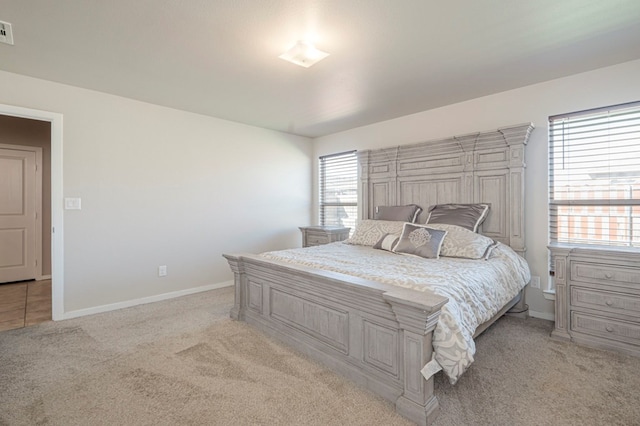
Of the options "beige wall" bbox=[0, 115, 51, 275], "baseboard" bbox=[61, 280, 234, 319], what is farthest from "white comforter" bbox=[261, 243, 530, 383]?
"beige wall" bbox=[0, 115, 51, 275]

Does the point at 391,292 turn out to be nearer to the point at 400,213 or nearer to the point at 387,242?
the point at 387,242

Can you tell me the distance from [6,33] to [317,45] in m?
2.13

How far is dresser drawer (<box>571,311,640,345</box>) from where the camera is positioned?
2244 millimetres

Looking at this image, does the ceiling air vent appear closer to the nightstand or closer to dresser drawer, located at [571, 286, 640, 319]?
the nightstand

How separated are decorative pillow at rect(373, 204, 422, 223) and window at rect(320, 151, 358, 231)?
0.81 m

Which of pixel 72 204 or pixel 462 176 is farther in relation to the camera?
pixel 462 176

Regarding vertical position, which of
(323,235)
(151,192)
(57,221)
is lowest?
(323,235)

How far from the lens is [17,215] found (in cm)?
464

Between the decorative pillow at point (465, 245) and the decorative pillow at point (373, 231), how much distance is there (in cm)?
56

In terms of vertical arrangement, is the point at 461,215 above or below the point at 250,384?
above

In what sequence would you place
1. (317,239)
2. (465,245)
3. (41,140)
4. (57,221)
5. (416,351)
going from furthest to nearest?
(41,140) → (317,239) → (57,221) → (465,245) → (416,351)

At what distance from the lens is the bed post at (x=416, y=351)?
154cm

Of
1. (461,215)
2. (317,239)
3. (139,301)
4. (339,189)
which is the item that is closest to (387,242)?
(461,215)

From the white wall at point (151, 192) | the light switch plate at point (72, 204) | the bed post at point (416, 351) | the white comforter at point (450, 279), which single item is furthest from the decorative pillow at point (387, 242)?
the light switch plate at point (72, 204)
